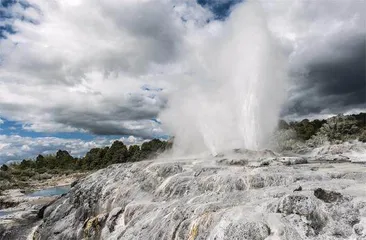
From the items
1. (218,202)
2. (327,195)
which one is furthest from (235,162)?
(327,195)

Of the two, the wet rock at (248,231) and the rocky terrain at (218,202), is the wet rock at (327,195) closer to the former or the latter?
the rocky terrain at (218,202)

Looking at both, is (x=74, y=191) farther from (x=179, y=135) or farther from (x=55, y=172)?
(x=55, y=172)

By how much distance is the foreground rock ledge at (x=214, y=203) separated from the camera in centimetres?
1172

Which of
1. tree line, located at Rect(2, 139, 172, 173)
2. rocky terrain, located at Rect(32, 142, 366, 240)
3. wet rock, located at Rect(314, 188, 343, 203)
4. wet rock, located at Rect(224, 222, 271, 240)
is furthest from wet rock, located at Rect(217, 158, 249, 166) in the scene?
tree line, located at Rect(2, 139, 172, 173)

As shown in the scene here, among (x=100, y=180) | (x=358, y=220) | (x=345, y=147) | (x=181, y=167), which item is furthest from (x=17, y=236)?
(x=345, y=147)

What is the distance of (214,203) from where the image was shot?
14.9 metres

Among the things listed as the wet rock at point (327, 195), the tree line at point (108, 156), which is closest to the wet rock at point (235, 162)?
the wet rock at point (327, 195)

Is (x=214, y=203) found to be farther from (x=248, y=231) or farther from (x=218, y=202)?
(x=248, y=231)

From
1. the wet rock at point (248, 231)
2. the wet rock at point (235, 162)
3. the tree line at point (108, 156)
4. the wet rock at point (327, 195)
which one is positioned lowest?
the wet rock at point (248, 231)

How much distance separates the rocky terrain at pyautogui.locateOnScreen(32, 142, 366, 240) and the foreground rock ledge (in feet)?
0.10

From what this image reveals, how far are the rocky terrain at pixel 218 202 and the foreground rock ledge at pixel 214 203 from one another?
3cm

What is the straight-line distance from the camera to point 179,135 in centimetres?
4141

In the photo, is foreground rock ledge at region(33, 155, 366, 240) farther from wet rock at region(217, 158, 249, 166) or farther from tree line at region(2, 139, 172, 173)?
tree line at region(2, 139, 172, 173)

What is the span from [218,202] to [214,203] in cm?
27
